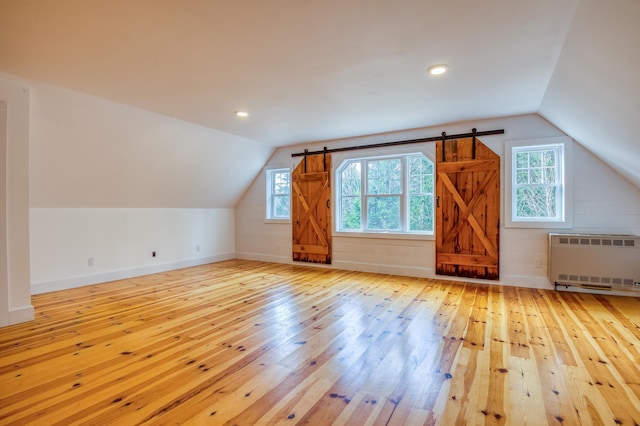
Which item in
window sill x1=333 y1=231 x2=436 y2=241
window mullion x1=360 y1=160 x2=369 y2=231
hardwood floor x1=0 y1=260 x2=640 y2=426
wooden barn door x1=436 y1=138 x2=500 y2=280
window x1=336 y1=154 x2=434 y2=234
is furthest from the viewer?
window mullion x1=360 y1=160 x2=369 y2=231

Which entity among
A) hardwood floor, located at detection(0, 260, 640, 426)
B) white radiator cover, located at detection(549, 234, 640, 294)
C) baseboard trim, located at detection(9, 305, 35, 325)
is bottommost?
hardwood floor, located at detection(0, 260, 640, 426)

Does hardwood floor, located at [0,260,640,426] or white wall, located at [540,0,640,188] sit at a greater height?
white wall, located at [540,0,640,188]

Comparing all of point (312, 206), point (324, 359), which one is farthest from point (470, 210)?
point (324, 359)

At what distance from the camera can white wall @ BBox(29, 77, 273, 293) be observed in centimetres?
395

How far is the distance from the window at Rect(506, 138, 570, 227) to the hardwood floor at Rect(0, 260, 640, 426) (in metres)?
1.09

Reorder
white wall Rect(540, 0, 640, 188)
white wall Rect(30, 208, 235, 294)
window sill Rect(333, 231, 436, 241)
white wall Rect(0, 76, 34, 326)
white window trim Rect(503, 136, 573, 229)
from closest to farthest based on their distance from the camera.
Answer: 1. white wall Rect(540, 0, 640, 188)
2. white wall Rect(0, 76, 34, 326)
3. white window trim Rect(503, 136, 573, 229)
4. white wall Rect(30, 208, 235, 294)
5. window sill Rect(333, 231, 436, 241)

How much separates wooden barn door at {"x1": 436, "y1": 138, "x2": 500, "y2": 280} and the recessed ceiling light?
7.34 feet

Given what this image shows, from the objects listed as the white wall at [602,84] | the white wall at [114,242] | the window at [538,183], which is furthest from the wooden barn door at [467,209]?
the white wall at [114,242]

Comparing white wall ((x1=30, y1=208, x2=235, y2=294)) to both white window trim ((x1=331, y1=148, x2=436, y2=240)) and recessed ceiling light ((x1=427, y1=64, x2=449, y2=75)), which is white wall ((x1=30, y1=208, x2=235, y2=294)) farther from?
recessed ceiling light ((x1=427, y1=64, x2=449, y2=75))

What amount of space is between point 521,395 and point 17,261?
461 cm

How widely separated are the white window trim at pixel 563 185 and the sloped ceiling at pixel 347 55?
32cm

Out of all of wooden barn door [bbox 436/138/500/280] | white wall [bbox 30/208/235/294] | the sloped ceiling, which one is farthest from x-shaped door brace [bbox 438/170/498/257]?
white wall [bbox 30/208/235/294]

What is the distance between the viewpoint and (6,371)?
2.29m

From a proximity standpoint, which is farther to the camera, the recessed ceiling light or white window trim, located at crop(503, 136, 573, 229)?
white window trim, located at crop(503, 136, 573, 229)
